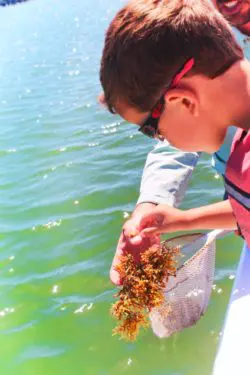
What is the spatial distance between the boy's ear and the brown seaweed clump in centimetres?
67

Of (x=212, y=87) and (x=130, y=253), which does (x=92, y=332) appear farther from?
(x=212, y=87)

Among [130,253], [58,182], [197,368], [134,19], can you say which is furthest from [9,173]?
[134,19]

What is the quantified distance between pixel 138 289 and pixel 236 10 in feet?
5.18

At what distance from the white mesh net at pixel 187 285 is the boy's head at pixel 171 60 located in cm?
83

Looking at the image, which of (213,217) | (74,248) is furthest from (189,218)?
(74,248)

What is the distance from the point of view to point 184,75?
1.90 m

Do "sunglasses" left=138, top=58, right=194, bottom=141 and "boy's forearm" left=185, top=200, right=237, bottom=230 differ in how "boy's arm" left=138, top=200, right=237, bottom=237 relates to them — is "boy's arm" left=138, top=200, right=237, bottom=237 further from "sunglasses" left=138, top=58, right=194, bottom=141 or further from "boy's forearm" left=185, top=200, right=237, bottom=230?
"sunglasses" left=138, top=58, right=194, bottom=141

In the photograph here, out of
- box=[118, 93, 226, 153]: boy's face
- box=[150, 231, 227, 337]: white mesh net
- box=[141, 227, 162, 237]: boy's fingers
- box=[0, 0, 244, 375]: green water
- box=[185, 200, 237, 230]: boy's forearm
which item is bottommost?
box=[0, 0, 244, 375]: green water

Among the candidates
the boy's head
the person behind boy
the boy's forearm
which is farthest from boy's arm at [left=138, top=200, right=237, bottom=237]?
the person behind boy

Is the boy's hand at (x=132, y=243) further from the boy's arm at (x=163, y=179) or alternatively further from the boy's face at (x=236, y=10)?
the boy's face at (x=236, y=10)

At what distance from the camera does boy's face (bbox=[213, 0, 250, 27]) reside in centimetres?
282

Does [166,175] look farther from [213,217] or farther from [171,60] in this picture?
[171,60]

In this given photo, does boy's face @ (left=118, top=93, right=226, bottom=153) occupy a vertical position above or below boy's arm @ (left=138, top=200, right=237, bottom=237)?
above

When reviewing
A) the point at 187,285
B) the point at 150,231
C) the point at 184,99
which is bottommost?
the point at 187,285
